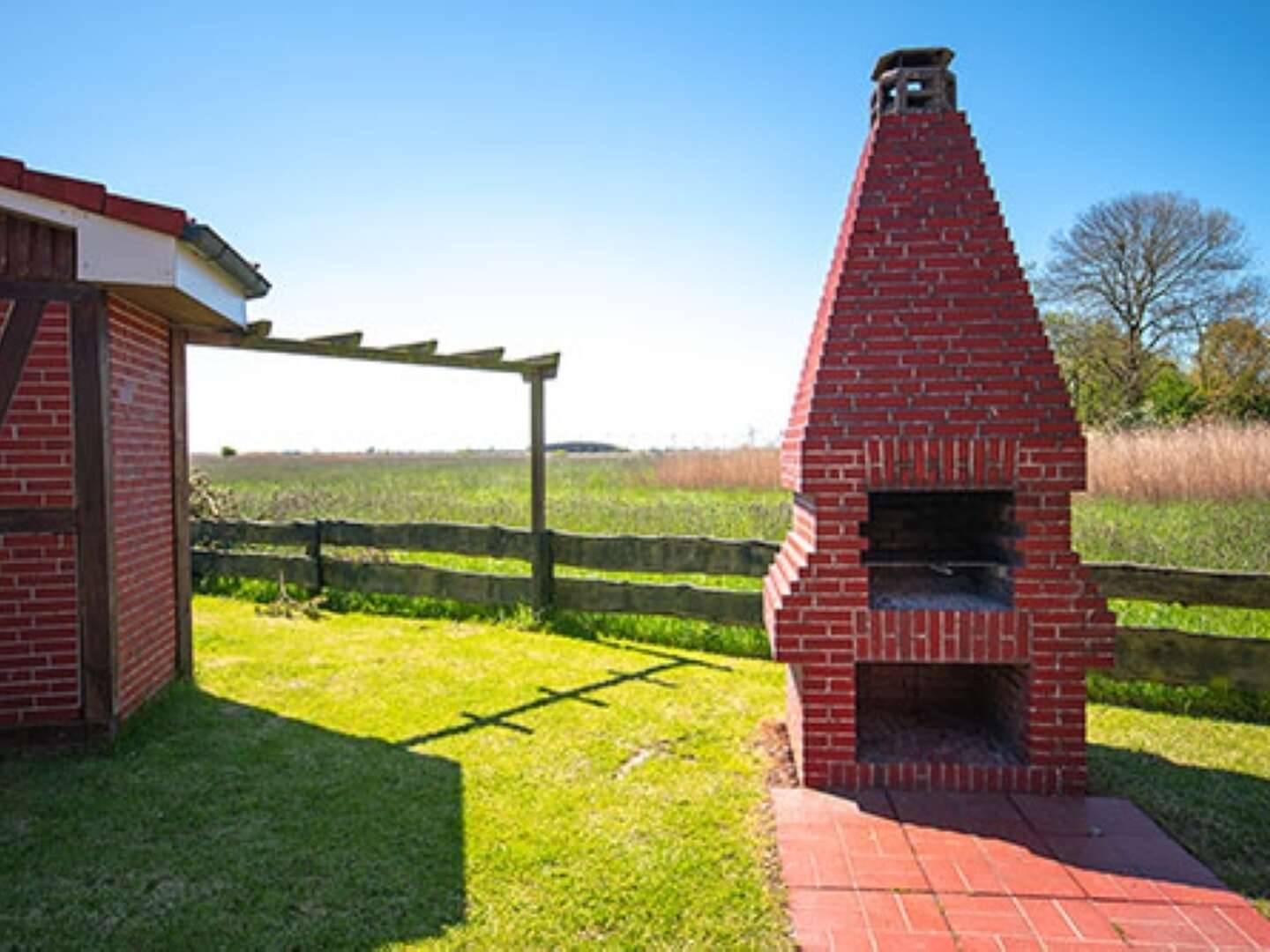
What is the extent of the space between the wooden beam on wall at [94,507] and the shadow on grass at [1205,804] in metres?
5.35

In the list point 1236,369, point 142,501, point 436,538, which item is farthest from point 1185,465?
point 142,501

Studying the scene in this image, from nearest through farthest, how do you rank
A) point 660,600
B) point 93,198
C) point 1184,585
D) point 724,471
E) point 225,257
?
1. point 93,198
2. point 225,257
3. point 1184,585
4. point 660,600
5. point 724,471

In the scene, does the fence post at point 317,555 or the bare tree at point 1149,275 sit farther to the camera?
the bare tree at point 1149,275

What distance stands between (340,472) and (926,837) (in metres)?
27.7

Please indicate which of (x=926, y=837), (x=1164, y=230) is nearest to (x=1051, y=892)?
(x=926, y=837)

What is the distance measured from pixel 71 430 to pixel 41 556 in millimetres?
734

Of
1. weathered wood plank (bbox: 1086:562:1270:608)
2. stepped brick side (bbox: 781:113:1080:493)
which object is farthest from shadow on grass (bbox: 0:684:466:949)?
weathered wood plank (bbox: 1086:562:1270:608)

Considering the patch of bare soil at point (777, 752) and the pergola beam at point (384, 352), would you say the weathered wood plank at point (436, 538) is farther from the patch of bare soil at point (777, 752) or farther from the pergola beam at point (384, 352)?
the patch of bare soil at point (777, 752)

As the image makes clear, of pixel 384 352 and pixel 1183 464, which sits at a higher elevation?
pixel 384 352

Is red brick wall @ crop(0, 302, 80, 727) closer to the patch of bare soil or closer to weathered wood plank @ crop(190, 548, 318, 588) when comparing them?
the patch of bare soil

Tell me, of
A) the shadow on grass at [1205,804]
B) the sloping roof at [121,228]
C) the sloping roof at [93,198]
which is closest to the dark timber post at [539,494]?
the sloping roof at [121,228]

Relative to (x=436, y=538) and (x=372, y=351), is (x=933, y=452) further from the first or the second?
(x=436, y=538)

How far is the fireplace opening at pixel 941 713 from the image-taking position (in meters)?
4.06

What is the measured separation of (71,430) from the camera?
14.5 feet
